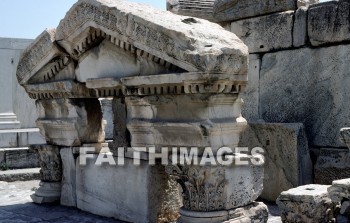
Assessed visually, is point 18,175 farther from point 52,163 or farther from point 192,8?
point 192,8

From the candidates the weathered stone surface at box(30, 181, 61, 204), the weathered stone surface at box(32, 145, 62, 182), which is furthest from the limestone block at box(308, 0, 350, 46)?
the weathered stone surface at box(30, 181, 61, 204)

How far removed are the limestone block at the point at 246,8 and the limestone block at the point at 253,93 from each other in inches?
24.9

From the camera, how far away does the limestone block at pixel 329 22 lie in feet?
19.2

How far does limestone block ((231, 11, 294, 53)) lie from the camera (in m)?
6.49

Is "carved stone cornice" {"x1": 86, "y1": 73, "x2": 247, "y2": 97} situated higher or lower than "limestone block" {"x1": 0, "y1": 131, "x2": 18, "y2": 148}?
higher

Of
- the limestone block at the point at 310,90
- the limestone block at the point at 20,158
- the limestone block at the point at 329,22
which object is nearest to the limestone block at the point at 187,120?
the limestone block at the point at 310,90

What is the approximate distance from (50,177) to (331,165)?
3.36 meters

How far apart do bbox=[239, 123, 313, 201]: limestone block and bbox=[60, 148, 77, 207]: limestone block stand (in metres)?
2.37

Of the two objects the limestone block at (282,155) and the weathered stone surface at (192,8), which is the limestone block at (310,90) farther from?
the weathered stone surface at (192,8)

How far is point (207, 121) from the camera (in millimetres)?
3801

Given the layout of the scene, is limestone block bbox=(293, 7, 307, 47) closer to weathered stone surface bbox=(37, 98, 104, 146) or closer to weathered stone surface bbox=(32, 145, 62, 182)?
weathered stone surface bbox=(37, 98, 104, 146)

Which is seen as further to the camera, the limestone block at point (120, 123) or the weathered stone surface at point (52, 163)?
the weathered stone surface at point (52, 163)

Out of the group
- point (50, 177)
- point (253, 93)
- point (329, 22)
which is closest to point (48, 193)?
point (50, 177)

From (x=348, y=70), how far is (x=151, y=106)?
2865 millimetres
